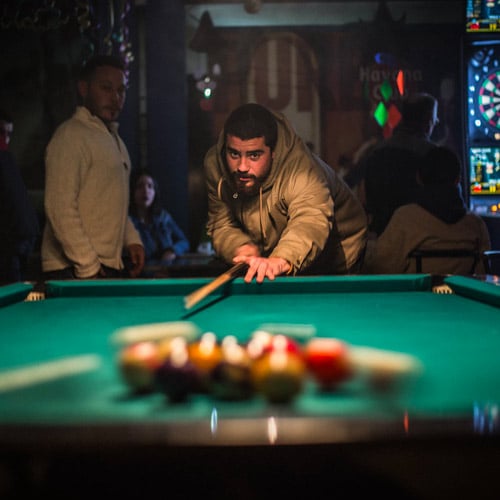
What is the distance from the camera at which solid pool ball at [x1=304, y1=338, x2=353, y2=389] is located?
882 mm

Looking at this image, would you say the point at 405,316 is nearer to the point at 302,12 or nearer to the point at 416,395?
the point at 416,395

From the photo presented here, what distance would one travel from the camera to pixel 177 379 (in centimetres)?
82

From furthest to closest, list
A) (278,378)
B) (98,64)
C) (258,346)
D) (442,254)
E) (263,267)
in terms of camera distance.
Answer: (442,254) → (98,64) → (263,267) → (258,346) → (278,378)

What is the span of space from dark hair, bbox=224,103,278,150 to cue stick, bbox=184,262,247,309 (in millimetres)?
779

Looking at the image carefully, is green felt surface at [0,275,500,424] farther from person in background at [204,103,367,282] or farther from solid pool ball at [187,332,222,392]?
person in background at [204,103,367,282]

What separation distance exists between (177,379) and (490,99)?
519 cm

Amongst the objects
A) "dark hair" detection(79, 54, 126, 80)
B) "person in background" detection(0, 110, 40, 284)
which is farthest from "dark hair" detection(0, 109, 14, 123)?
"dark hair" detection(79, 54, 126, 80)

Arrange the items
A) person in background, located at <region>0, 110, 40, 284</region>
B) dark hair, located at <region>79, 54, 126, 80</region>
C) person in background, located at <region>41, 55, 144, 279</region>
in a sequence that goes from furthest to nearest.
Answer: person in background, located at <region>0, 110, 40, 284</region> → dark hair, located at <region>79, 54, 126, 80</region> → person in background, located at <region>41, 55, 144, 279</region>

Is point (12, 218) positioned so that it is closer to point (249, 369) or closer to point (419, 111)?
point (419, 111)

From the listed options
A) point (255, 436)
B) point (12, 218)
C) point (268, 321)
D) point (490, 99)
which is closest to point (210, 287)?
point (268, 321)

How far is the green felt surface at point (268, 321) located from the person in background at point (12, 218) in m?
1.85

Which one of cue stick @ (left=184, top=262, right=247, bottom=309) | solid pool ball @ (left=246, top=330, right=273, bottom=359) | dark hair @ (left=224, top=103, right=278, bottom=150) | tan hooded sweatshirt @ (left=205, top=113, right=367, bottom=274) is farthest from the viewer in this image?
dark hair @ (left=224, top=103, right=278, bottom=150)

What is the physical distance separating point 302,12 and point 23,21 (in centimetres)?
275

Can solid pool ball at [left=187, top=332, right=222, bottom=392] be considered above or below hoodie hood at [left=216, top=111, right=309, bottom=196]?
below
